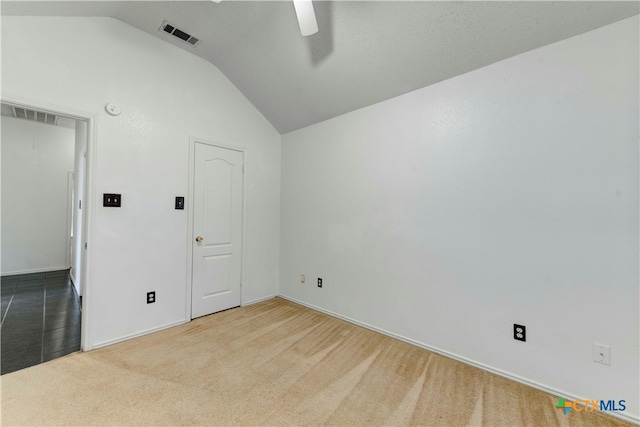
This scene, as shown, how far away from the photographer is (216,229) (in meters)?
3.15

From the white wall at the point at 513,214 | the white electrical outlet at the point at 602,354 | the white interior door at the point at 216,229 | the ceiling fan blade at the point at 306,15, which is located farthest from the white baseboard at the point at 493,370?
the ceiling fan blade at the point at 306,15

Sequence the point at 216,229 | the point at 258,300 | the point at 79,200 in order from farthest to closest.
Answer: the point at 79,200 → the point at 258,300 → the point at 216,229

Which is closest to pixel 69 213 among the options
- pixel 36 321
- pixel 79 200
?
pixel 79 200

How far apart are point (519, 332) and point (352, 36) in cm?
275

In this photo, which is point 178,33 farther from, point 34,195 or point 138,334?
point 34,195

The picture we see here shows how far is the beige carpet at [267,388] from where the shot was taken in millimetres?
1558

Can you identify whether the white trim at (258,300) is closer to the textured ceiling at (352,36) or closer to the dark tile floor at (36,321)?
the dark tile floor at (36,321)

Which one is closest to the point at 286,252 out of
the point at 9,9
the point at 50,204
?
the point at 9,9

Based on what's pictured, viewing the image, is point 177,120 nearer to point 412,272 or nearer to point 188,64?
point 188,64

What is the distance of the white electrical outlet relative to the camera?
1.62m

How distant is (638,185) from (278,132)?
11.7 feet

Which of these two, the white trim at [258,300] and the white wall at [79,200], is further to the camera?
the white wall at [79,200]

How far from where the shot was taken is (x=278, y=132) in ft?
12.5

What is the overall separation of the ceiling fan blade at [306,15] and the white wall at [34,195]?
20.1ft
